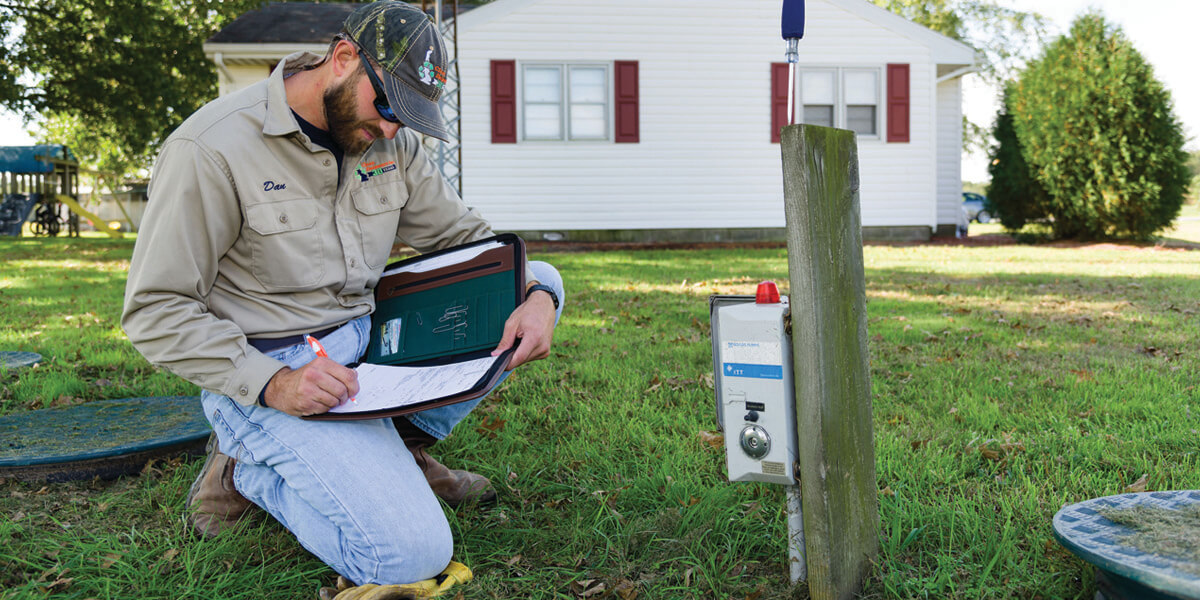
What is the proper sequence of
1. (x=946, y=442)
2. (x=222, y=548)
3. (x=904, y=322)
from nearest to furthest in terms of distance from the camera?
(x=222, y=548) < (x=946, y=442) < (x=904, y=322)

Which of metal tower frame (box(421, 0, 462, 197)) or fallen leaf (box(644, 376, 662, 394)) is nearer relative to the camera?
fallen leaf (box(644, 376, 662, 394))

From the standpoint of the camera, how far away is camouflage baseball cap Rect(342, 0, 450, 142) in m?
2.32

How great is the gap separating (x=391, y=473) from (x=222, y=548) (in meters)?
0.56

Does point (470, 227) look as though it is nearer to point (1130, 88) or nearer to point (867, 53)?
point (867, 53)

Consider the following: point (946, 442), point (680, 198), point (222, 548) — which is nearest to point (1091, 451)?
point (946, 442)

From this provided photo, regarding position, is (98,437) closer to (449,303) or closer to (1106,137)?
(449,303)

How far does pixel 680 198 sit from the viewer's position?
1477 centimetres

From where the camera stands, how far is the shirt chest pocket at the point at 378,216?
2.65m

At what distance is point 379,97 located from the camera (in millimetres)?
2377

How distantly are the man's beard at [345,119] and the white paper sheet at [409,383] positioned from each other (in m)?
0.64

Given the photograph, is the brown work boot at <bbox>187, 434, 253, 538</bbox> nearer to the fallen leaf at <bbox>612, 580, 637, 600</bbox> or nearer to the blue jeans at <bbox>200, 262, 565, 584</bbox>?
the blue jeans at <bbox>200, 262, 565, 584</bbox>

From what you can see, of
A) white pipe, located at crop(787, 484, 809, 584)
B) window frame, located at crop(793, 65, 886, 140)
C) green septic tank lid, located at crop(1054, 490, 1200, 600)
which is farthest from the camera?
window frame, located at crop(793, 65, 886, 140)

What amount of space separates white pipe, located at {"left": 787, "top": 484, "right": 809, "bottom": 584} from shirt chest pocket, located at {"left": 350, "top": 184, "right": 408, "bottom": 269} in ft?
4.68

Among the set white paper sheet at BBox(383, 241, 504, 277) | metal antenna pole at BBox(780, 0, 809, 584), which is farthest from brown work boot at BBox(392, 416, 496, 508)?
metal antenna pole at BBox(780, 0, 809, 584)
